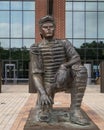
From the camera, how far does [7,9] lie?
36.3 metres

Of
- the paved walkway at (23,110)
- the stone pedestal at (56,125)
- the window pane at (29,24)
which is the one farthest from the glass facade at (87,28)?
the stone pedestal at (56,125)

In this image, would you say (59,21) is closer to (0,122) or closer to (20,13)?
(20,13)

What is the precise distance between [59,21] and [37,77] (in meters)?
25.1

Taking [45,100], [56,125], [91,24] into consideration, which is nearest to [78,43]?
[91,24]

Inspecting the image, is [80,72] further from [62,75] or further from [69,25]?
[69,25]

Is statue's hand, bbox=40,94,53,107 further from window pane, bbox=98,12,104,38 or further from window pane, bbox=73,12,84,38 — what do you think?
window pane, bbox=98,12,104,38

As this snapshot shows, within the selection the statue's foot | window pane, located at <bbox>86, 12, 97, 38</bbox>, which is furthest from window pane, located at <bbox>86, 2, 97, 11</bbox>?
the statue's foot

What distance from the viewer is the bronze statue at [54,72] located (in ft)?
20.2

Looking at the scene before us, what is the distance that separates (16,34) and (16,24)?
0.86 m

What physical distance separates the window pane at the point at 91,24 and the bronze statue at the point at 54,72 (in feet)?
99.5

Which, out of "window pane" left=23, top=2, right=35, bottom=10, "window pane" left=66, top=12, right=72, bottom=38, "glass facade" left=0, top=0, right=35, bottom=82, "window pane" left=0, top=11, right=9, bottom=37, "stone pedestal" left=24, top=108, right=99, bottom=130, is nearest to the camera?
"stone pedestal" left=24, top=108, right=99, bottom=130

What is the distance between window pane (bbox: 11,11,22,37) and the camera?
119 ft

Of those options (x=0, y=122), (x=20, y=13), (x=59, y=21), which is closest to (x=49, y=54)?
(x=0, y=122)

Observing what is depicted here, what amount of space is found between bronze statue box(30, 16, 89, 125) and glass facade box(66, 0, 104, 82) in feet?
98.8
